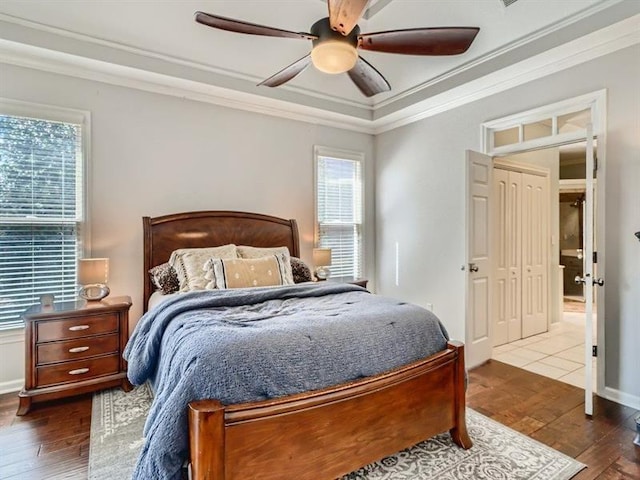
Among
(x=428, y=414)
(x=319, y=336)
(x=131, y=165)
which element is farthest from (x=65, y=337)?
(x=428, y=414)

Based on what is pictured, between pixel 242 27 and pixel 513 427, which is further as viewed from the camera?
pixel 513 427

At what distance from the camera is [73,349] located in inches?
106

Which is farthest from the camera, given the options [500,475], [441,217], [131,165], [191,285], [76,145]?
[441,217]

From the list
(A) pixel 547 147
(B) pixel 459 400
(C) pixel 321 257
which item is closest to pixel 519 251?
(A) pixel 547 147

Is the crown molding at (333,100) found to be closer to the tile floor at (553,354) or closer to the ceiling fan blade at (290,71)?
the ceiling fan blade at (290,71)

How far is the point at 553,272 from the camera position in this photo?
491cm

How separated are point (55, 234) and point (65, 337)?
3.17ft

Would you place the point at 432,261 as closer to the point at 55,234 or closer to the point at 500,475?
the point at 500,475

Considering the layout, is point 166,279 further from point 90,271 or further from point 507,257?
point 507,257

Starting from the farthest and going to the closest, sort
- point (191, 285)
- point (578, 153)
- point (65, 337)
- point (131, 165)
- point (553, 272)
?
1. point (578, 153)
2. point (553, 272)
3. point (131, 165)
4. point (191, 285)
5. point (65, 337)

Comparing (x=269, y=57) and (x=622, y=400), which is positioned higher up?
(x=269, y=57)

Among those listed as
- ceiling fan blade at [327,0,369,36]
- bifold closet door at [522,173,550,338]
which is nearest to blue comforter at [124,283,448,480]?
ceiling fan blade at [327,0,369,36]

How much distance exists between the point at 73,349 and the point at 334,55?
280 centimetres

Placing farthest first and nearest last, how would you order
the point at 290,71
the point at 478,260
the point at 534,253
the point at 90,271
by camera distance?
the point at 534,253 → the point at 478,260 → the point at 90,271 → the point at 290,71
